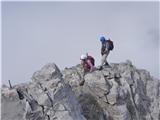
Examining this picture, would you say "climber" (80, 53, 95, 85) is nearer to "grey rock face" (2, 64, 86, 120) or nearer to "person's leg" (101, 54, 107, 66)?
"person's leg" (101, 54, 107, 66)

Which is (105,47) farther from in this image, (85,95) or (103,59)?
(85,95)

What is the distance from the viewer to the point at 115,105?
32219 mm

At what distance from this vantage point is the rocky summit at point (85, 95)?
86.9 feet

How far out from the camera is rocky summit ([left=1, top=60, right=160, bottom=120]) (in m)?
26.5

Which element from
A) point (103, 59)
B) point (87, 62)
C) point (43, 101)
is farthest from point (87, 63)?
point (43, 101)

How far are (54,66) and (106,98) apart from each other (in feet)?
17.6

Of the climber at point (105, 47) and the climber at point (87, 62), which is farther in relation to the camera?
the climber at point (105, 47)

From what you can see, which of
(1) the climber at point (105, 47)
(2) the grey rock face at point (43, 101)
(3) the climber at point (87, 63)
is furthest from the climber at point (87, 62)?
(2) the grey rock face at point (43, 101)

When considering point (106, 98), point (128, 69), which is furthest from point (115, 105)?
point (128, 69)

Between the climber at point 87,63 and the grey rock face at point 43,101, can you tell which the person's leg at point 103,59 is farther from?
the grey rock face at point 43,101

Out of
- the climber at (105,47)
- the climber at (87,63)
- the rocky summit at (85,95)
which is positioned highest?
the climber at (105,47)

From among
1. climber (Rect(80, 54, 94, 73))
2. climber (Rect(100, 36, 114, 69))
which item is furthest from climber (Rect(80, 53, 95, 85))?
climber (Rect(100, 36, 114, 69))

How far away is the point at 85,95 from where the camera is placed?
32312 millimetres

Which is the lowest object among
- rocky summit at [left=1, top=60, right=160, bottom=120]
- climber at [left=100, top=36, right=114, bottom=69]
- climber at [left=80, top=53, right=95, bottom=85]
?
rocky summit at [left=1, top=60, right=160, bottom=120]
